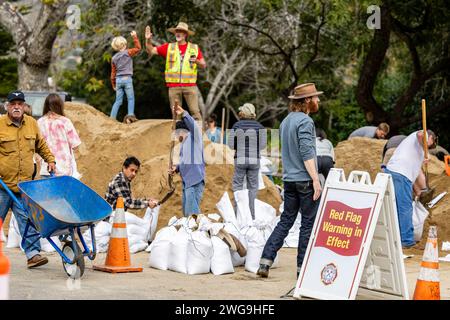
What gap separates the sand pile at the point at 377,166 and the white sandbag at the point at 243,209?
8.54 ft

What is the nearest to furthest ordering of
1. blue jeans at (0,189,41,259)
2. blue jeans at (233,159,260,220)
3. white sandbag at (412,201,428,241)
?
blue jeans at (0,189,41,259), white sandbag at (412,201,428,241), blue jeans at (233,159,260,220)

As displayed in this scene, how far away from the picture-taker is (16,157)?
9.74 meters

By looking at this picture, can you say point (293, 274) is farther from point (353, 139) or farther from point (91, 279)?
point (353, 139)

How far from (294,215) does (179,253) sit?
1.38 meters

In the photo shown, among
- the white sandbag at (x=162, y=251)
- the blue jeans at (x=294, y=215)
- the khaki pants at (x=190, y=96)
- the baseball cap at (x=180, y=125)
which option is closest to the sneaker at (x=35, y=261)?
the white sandbag at (x=162, y=251)

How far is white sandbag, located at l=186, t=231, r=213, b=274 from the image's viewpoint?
9.95m

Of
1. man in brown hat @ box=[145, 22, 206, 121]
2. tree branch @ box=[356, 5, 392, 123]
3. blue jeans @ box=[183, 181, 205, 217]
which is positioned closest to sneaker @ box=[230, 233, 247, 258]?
blue jeans @ box=[183, 181, 205, 217]

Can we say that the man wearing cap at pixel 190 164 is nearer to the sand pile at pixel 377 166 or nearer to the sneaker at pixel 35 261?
the sneaker at pixel 35 261

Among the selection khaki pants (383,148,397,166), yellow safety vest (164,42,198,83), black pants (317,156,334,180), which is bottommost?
black pants (317,156,334,180)

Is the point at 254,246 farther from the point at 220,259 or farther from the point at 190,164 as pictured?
the point at 190,164

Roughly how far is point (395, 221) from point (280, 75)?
54.4ft

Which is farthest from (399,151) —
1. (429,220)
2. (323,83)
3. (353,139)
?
(323,83)

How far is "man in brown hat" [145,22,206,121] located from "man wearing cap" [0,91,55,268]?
461cm

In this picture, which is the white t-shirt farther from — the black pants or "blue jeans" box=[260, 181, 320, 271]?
"blue jeans" box=[260, 181, 320, 271]
